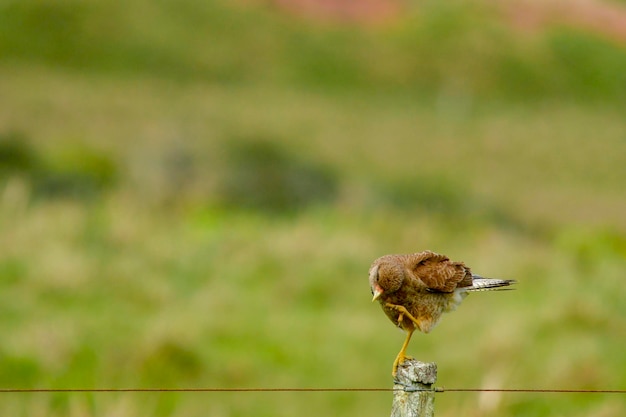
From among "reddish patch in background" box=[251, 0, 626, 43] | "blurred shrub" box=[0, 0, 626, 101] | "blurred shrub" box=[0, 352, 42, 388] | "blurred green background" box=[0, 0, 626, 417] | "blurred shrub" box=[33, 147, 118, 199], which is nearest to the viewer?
"blurred shrub" box=[0, 352, 42, 388]

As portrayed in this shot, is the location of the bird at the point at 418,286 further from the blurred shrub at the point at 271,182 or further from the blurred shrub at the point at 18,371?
the blurred shrub at the point at 271,182

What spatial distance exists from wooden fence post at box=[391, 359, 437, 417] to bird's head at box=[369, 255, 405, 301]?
1.16 ft

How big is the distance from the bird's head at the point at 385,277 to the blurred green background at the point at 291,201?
157 inches

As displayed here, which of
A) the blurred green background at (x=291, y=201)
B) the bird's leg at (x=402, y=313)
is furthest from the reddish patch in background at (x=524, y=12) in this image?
the bird's leg at (x=402, y=313)

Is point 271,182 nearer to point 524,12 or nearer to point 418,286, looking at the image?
point 418,286

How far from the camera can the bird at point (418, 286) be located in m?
4.72

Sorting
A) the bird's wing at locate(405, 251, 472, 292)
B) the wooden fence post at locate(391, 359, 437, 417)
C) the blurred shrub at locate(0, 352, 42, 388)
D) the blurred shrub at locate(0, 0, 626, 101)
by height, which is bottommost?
the wooden fence post at locate(391, 359, 437, 417)

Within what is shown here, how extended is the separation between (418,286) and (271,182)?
68.1ft

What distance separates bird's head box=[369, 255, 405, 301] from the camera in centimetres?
470

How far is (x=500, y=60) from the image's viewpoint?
194 feet

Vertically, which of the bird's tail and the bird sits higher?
the bird's tail

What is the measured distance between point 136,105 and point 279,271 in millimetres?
25743

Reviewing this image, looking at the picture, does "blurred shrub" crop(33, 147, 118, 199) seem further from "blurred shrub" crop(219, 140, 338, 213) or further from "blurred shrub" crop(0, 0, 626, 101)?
"blurred shrub" crop(0, 0, 626, 101)

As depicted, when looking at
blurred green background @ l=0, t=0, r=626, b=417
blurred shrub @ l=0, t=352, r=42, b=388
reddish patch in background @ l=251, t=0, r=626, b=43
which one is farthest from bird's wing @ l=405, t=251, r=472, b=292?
reddish patch in background @ l=251, t=0, r=626, b=43
